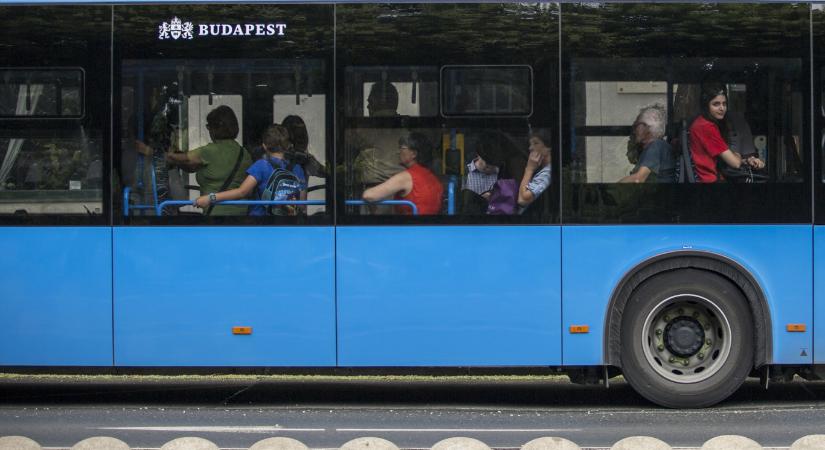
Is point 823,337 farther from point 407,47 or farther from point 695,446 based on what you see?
point 407,47

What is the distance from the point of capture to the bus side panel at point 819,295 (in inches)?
400

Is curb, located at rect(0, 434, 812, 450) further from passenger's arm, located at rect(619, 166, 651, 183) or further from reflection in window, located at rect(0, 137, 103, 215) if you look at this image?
reflection in window, located at rect(0, 137, 103, 215)

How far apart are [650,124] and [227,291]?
3398 mm

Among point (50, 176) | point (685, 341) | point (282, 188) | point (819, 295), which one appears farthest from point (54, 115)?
point (819, 295)

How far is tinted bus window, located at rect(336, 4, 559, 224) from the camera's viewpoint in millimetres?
10141

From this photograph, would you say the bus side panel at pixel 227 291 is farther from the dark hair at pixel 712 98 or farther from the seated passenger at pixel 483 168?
the dark hair at pixel 712 98

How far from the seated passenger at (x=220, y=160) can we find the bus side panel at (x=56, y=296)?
2.67ft

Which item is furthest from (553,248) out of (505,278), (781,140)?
(781,140)

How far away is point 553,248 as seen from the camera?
10125mm

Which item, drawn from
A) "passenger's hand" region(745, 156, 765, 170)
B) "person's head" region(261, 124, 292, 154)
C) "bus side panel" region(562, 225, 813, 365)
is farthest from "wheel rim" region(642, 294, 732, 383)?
"person's head" region(261, 124, 292, 154)

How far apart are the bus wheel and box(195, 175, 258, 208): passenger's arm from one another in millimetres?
2977

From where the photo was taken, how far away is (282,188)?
33.6ft

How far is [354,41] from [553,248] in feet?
7.03

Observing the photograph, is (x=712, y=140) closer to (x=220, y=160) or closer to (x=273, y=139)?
(x=273, y=139)
